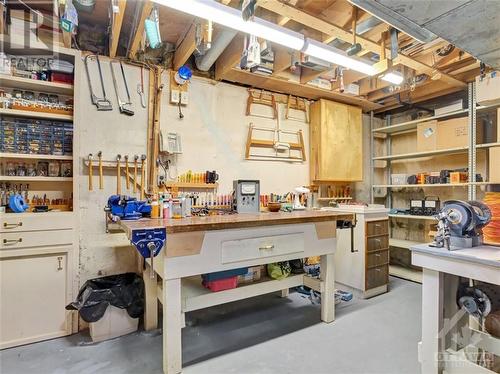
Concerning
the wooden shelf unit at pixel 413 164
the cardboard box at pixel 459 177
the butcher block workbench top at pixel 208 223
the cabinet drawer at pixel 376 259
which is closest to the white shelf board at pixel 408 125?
the wooden shelf unit at pixel 413 164

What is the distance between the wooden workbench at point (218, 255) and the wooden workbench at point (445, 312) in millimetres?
963

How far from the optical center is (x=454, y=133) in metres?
3.58

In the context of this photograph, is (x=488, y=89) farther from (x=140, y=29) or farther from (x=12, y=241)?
(x=12, y=241)

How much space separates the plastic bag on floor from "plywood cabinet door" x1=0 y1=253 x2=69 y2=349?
0.25 m

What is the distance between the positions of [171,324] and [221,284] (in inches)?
22.1

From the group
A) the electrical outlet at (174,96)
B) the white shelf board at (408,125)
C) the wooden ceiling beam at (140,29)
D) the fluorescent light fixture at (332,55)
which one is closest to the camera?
the wooden ceiling beam at (140,29)

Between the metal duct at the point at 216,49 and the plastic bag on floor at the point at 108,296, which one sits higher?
the metal duct at the point at 216,49

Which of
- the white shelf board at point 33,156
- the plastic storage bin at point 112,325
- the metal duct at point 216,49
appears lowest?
the plastic storage bin at point 112,325

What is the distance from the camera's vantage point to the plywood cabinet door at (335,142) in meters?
3.91

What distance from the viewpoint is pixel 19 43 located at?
2357mm

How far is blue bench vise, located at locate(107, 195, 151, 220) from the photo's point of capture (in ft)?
7.48

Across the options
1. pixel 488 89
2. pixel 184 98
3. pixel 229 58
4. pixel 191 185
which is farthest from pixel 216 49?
pixel 488 89

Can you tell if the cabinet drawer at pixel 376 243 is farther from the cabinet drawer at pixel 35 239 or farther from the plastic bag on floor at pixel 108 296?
the cabinet drawer at pixel 35 239

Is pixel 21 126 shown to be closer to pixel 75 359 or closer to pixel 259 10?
pixel 75 359
